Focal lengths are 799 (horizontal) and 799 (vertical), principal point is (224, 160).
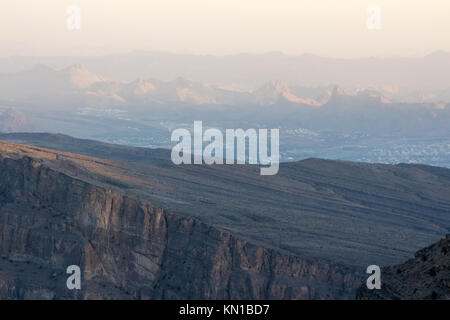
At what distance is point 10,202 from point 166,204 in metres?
10.9

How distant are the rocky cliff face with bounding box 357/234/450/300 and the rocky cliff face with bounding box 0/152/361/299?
21579 mm

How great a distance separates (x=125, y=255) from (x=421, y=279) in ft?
95.5

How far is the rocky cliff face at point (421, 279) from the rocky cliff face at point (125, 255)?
70.8ft

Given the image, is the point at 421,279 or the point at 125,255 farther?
the point at 125,255

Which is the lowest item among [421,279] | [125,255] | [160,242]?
[421,279]

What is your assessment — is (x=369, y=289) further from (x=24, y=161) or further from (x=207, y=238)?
(x=24, y=161)

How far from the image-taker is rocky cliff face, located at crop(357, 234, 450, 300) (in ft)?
80.5

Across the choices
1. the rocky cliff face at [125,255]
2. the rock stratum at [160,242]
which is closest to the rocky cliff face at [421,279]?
the rock stratum at [160,242]

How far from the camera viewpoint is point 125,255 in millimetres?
51469

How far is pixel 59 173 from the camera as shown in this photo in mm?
55031

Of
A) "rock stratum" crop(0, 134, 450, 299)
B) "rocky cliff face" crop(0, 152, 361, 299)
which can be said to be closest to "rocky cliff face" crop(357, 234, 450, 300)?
"rock stratum" crop(0, 134, 450, 299)

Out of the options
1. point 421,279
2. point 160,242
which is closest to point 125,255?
point 160,242

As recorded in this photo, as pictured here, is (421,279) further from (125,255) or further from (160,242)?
(125,255)

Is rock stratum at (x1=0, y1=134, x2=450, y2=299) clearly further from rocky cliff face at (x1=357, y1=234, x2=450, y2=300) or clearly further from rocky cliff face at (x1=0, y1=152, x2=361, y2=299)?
rocky cliff face at (x1=357, y1=234, x2=450, y2=300)
